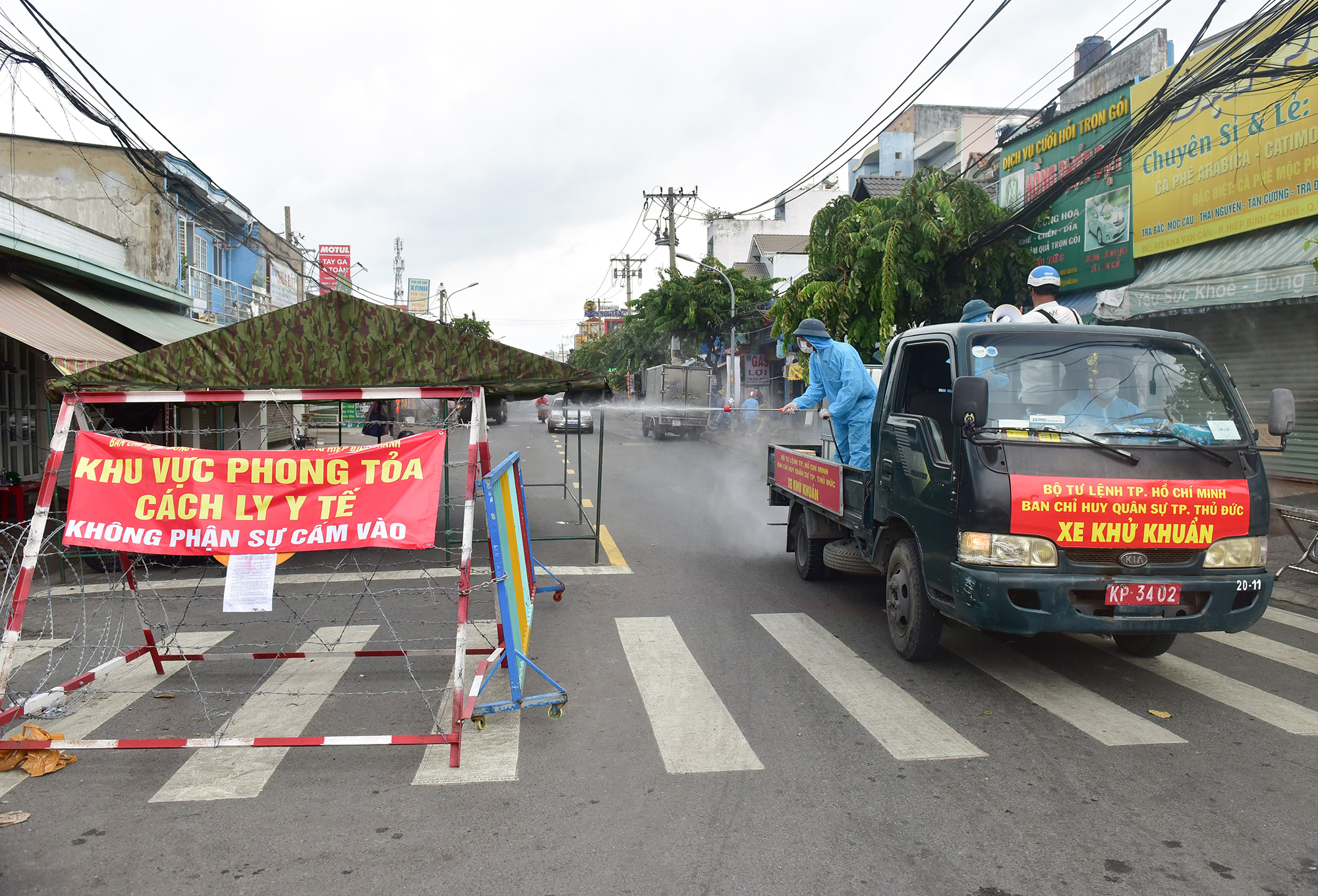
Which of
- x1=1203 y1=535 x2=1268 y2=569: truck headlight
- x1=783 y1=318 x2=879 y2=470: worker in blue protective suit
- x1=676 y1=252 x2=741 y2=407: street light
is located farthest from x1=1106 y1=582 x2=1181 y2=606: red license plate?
x1=676 y1=252 x2=741 y2=407: street light

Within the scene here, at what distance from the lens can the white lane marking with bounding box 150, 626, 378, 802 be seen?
13.5 ft

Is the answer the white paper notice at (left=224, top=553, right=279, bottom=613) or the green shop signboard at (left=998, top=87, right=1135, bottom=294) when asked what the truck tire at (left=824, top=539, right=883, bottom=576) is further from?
the green shop signboard at (left=998, top=87, right=1135, bottom=294)

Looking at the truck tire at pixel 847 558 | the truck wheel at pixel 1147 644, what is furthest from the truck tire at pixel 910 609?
the truck wheel at pixel 1147 644

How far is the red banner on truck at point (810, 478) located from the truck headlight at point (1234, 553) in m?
2.68

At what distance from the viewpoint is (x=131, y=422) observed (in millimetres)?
12828

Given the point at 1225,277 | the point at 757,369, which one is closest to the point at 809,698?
the point at 1225,277

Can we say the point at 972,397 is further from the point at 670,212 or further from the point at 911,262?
the point at 670,212

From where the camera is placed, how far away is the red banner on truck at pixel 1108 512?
192 inches

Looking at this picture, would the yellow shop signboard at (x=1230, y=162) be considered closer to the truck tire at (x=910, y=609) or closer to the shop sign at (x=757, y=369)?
the truck tire at (x=910, y=609)

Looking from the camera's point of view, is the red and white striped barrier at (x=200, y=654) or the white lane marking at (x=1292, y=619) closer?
the red and white striped barrier at (x=200, y=654)

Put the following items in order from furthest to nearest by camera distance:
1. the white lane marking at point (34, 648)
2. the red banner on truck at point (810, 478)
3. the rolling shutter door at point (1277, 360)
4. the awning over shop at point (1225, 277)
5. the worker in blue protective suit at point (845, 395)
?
the rolling shutter door at point (1277, 360) < the awning over shop at point (1225, 277) < the worker in blue protective suit at point (845, 395) < the red banner on truck at point (810, 478) < the white lane marking at point (34, 648)

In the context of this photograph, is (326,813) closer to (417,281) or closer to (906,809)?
(906,809)

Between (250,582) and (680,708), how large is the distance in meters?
2.45

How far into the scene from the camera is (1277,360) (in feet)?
42.7
